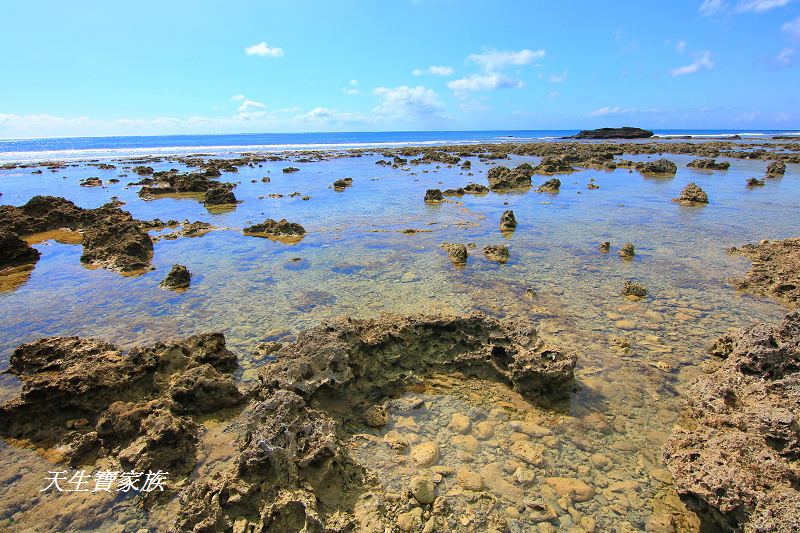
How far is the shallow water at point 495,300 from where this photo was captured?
4.80m

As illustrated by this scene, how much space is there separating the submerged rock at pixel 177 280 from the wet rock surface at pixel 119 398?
146 inches

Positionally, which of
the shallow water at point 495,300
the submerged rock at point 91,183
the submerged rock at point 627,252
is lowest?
the shallow water at point 495,300

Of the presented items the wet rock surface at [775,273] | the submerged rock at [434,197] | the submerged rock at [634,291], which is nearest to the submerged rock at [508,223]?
the submerged rock at [634,291]

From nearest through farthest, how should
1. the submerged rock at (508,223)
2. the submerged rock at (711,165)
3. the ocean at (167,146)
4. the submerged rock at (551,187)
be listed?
the submerged rock at (508,223) < the submerged rock at (551,187) < the submerged rock at (711,165) < the ocean at (167,146)

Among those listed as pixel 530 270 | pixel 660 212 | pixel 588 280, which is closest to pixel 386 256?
pixel 530 270

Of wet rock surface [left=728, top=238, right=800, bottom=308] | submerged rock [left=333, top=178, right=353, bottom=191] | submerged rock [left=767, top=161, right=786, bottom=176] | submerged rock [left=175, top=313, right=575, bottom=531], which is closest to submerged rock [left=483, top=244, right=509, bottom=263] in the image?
submerged rock [left=175, top=313, right=575, bottom=531]

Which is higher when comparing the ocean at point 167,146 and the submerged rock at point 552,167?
the ocean at point 167,146

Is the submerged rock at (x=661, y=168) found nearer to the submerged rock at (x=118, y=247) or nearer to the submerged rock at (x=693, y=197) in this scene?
the submerged rock at (x=693, y=197)

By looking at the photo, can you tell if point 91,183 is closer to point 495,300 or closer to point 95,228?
point 95,228

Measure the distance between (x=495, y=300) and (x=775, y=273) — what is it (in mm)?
7241

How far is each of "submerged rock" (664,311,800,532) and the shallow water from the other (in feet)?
1.24

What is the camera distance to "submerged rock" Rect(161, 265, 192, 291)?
10812mm

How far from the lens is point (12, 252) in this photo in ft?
42.9

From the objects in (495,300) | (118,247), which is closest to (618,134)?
(495,300)
